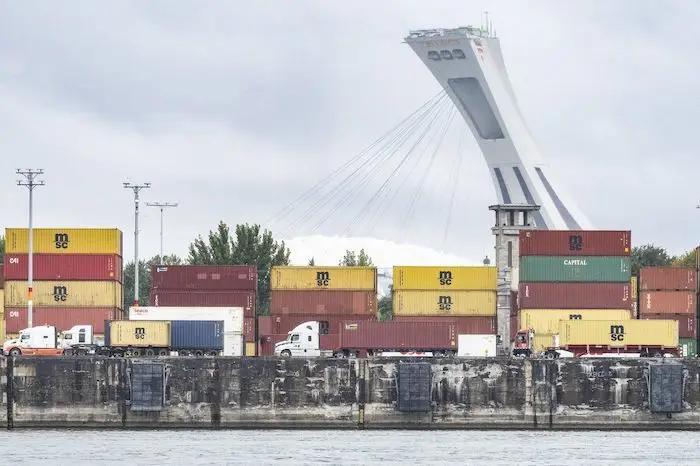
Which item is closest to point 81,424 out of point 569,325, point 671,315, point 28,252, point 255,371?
point 255,371

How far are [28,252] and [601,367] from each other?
139 ft

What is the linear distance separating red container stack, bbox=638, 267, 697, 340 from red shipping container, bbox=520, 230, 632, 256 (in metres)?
9.50

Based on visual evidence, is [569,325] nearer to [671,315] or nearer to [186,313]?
[671,315]

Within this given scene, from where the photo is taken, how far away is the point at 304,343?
132000mm

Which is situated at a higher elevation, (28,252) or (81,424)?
(28,252)

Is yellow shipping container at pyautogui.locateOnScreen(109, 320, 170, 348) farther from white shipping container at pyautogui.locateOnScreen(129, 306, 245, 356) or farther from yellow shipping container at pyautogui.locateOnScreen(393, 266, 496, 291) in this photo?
yellow shipping container at pyautogui.locateOnScreen(393, 266, 496, 291)

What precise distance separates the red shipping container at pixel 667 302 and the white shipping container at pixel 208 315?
29.4m

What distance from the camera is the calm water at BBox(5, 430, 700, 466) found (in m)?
93.2

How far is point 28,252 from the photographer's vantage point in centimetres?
13388

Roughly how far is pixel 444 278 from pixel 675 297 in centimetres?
1802

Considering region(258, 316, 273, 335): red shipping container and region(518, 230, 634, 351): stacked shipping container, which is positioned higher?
region(518, 230, 634, 351): stacked shipping container

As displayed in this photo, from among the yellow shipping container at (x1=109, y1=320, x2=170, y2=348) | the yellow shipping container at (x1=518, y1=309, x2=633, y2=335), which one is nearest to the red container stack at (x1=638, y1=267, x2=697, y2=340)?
the yellow shipping container at (x1=518, y1=309, x2=633, y2=335)

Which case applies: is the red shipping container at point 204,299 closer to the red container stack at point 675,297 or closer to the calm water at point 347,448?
the calm water at point 347,448

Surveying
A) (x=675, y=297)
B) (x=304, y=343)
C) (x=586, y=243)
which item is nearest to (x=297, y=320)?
(x=304, y=343)
